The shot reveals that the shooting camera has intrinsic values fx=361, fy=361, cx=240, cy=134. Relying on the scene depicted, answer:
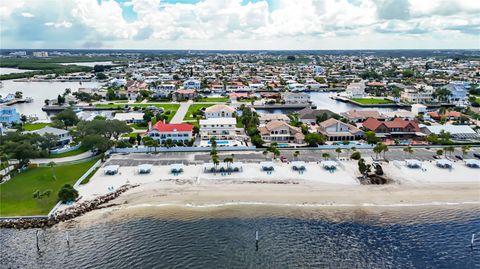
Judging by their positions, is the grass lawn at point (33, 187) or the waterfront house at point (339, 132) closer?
the grass lawn at point (33, 187)

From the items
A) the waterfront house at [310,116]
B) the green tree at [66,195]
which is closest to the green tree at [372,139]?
the waterfront house at [310,116]

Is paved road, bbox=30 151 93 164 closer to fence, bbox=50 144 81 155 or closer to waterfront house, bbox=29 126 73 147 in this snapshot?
fence, bbox=50 144 81 155

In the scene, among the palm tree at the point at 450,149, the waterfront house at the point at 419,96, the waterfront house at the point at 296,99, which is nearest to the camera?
the palm tree at the point at 450,149

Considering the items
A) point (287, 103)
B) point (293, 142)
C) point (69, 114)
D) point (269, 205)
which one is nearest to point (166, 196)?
point (269, 205)

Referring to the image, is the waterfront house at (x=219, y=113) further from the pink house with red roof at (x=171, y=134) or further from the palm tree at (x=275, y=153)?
the palm tree at (x=275, y=153)

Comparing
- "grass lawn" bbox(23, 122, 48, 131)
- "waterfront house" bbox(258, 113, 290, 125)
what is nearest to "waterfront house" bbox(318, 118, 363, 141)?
"waterfront house" bbox(258, 113, 290, 125)

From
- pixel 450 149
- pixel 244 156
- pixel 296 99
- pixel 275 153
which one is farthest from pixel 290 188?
pixel 296 99
